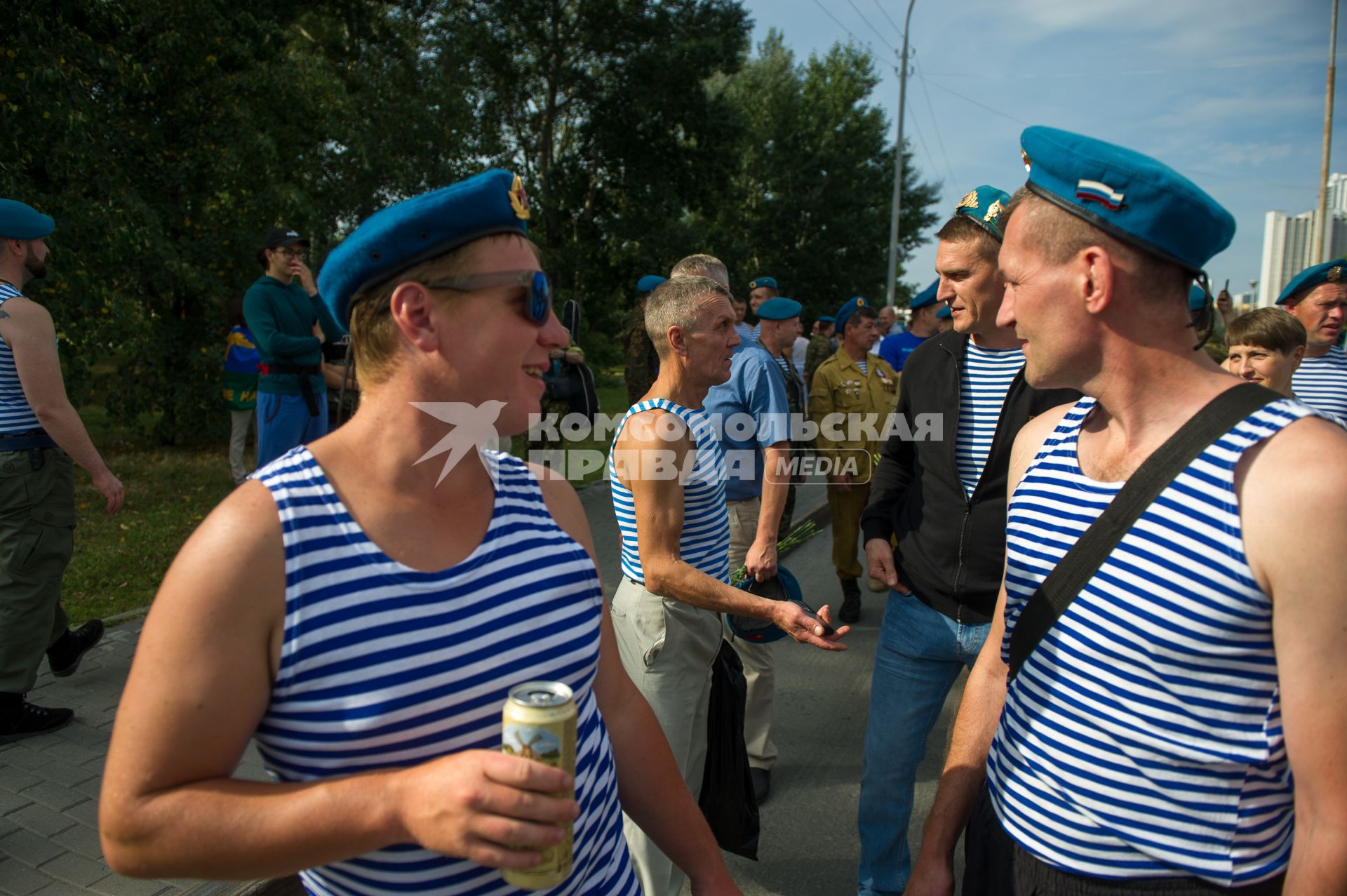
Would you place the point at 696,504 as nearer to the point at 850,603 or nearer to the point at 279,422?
the point at 850,603

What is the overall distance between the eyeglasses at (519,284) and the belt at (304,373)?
5224mm

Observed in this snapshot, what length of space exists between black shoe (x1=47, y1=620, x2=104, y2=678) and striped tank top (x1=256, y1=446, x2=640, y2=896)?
13.8ft

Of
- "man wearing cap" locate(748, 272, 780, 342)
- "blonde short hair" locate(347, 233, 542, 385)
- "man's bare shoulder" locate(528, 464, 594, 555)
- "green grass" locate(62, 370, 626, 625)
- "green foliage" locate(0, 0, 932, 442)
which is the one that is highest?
"green foliage" locate(0, 0, 932, 442)

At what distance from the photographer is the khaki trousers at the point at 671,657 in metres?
2.86

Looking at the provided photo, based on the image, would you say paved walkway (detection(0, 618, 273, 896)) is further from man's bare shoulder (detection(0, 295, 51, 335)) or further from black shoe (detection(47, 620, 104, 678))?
man's bare shoulder (detection(0, 295, 51, 335))

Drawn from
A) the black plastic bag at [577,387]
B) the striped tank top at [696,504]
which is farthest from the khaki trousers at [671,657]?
the black plastic bag at [577,387]

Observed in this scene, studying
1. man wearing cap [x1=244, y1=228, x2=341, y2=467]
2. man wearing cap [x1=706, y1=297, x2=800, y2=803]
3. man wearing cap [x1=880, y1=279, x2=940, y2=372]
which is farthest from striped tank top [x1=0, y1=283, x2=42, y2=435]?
man wearing cap [x1=880, y1=279, x2=940, y2=372]

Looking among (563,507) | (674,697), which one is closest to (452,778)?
(563,507)

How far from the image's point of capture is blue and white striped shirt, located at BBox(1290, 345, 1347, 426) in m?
4.79

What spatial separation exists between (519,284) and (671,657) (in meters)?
1.73

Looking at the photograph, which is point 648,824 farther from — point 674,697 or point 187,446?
point 187,446

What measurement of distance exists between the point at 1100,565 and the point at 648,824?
1017mm

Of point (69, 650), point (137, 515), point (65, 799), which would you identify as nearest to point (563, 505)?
point (65, 799)

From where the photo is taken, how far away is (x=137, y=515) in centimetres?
819
